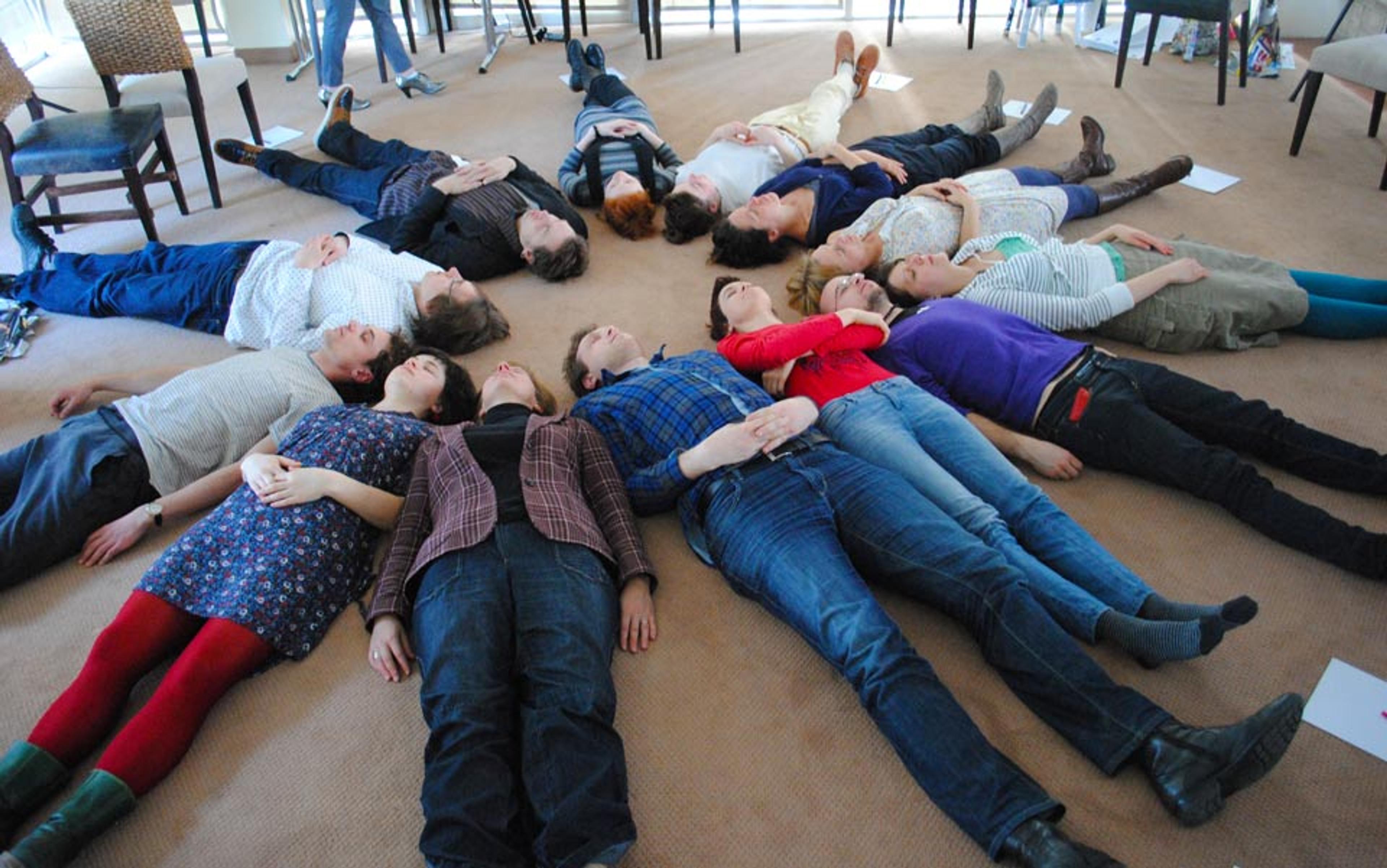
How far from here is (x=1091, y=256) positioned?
7.93 feet

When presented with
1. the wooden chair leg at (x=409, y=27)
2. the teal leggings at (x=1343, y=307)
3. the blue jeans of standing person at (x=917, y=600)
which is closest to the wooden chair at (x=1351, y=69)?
the teal leggings at (x=1343, y=307)

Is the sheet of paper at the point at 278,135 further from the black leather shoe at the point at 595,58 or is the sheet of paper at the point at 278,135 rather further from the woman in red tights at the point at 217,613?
the woman in red tights at the point at 217,613

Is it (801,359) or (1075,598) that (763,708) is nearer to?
(1075,598)

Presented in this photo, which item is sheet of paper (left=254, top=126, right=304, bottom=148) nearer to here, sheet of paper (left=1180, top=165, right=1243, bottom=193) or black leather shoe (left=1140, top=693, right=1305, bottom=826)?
sheet of paper (left=1180, top=165, right=1243, bottom=193)


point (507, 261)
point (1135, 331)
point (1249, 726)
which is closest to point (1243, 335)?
point (1135, 331)

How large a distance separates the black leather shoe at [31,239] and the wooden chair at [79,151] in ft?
0.22

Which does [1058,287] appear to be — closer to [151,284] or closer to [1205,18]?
[1205,18]

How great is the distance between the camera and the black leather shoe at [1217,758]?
1.32m

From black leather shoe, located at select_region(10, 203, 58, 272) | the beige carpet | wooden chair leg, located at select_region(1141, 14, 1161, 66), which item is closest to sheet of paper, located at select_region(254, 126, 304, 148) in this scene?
black leather shoe, located at select_region(10, 203, 58, 272)

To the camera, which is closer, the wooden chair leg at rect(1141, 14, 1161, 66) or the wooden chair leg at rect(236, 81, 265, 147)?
the wooden chair leg at rect(236, 81, 265, 147)

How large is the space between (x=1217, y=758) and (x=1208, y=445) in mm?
907

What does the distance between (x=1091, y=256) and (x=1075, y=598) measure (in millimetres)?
1206

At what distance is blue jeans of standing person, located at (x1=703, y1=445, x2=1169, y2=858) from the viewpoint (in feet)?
4.49

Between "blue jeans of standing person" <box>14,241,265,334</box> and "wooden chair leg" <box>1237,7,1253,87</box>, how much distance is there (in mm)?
4365
